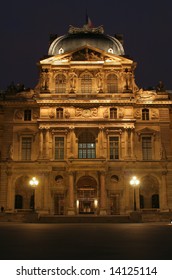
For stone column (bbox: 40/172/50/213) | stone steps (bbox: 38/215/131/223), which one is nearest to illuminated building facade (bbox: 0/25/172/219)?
stone column (bbox: 40/172/50/213)

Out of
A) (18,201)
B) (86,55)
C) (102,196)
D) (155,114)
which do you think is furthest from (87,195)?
(86,55)

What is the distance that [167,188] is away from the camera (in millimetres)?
48781

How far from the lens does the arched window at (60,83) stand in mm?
52062

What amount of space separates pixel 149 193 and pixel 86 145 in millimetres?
9764

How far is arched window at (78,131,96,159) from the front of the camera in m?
50.0

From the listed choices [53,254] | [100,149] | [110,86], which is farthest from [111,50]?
[53,254]

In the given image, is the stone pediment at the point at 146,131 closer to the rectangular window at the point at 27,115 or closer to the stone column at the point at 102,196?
the stone column at the point at 102,196

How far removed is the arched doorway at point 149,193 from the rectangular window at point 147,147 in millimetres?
2591

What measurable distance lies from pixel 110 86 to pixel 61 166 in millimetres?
12215

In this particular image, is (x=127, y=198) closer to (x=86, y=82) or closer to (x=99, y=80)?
(x=99, y=80)

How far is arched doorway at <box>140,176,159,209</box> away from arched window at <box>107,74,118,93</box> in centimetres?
1185

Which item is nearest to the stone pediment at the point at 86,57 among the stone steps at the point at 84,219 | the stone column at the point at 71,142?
the stone column at the point at 71,142

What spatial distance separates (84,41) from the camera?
56.9 meters

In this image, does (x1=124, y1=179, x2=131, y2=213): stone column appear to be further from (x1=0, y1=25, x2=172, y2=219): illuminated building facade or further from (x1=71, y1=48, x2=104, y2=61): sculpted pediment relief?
(x1=71, y1=48, x2=104, y2=61): sculpted pediment relief
